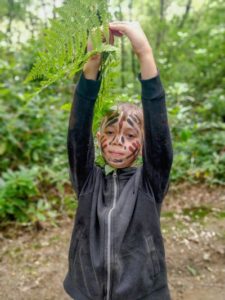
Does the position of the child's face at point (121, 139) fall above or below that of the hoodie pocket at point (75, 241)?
above

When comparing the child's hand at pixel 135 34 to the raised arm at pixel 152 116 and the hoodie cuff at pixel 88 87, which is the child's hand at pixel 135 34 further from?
the hoodie cuff at pixel 88 87

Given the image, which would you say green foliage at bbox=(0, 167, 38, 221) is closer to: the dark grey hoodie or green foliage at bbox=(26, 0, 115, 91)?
the dark grey hoodie

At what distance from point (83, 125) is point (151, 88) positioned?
34 cm

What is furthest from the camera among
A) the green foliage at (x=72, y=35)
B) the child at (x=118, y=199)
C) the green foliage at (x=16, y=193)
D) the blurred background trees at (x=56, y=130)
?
the blurred background trees at (x=56, y=130)

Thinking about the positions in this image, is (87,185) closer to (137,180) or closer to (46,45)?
(137,180)

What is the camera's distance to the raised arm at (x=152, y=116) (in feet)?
4.91

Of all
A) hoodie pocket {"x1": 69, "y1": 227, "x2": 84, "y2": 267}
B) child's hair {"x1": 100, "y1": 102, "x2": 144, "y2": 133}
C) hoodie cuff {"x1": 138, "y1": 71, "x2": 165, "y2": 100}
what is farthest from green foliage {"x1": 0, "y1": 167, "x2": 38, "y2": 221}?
hoodie cuff {"x1": 138, "y1": 71, "x2": 165, "y2": 100}

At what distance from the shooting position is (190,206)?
15.0 feet

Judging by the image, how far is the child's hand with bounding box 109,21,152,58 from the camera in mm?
1484

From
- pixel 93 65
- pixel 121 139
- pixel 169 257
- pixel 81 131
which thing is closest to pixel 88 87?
pixel 93 65

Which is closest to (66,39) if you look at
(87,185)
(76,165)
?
(76,165)

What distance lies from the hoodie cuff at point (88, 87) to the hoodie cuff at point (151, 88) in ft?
0.63

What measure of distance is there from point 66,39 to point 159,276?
112 cm

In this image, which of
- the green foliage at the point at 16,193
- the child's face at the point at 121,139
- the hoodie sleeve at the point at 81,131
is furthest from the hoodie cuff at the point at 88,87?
the green foliage at the point at 16,193
